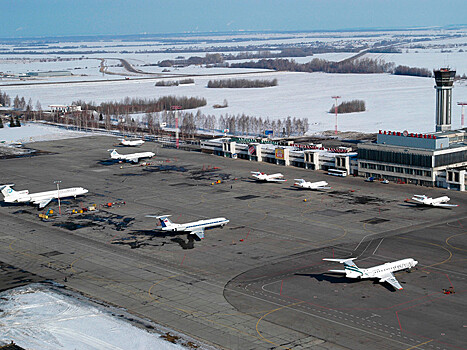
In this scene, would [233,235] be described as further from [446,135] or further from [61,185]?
[446,135]

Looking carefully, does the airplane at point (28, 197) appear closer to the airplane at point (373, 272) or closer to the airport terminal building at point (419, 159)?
the airplane at point (373, 272)

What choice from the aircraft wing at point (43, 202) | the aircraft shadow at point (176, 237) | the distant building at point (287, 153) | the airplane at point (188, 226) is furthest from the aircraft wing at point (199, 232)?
the distant building at point (287, 153)

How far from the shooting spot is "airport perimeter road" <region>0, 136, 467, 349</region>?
68938 mm

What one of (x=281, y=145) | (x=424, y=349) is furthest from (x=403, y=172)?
(x=424, y=349)

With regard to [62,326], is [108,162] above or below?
above

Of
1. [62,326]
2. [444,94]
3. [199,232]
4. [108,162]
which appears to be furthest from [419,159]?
[62,326]

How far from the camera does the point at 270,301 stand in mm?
75812

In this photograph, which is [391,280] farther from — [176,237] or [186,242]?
Result: [176,237]

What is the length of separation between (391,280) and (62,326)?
38.5 metres

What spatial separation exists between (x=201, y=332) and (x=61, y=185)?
283 feet

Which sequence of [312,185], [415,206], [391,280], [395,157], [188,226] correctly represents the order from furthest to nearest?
[395,157] → [312,185] → [415,206] → [188,226] → [391,280]

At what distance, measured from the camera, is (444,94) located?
158m

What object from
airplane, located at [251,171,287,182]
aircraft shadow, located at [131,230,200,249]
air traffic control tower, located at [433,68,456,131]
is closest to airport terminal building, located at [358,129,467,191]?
air traffic control tower, located at [433,68,456,131]

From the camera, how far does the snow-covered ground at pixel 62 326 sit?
6569cm
